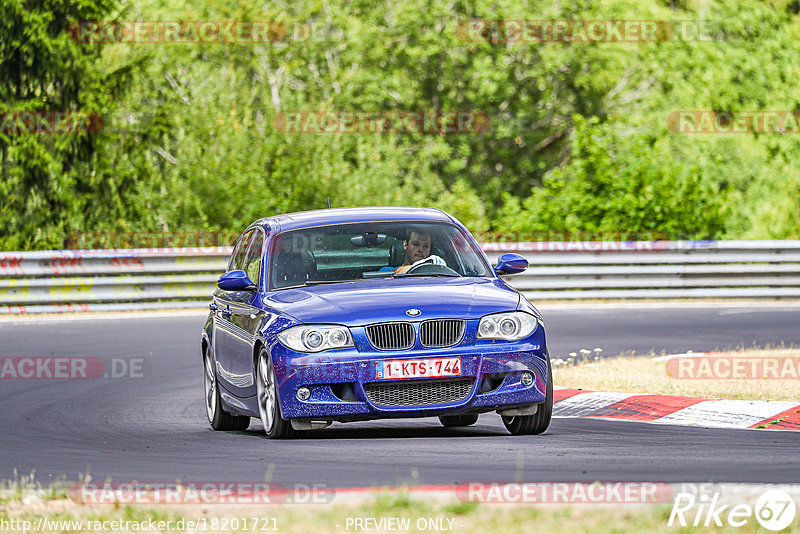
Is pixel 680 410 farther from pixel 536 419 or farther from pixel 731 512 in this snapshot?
pixel 731 512

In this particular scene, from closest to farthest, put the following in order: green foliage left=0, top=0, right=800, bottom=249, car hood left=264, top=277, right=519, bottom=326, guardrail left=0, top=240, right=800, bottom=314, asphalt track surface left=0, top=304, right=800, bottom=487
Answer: asphalt track surface left=0, top=304, right=800, bottom=487 → car hood left=264, top=277, right=519, bottom=326 → guardrail left=0, top=240, right=800, bottom=314 → green foliage left=0, top=0, right=800, bottom=249

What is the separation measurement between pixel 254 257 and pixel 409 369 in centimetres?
229

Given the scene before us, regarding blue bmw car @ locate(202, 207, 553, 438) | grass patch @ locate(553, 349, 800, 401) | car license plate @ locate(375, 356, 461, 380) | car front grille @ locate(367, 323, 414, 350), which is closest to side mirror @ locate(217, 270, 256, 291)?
blue bmw car @ locate(202, 207, 553, 438)

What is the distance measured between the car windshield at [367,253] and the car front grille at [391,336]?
3.54ft

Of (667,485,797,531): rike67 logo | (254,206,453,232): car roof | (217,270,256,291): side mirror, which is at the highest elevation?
(254,206,453,232): car roof

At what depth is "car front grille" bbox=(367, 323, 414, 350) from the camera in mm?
8719

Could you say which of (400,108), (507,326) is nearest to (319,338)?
(507,326)

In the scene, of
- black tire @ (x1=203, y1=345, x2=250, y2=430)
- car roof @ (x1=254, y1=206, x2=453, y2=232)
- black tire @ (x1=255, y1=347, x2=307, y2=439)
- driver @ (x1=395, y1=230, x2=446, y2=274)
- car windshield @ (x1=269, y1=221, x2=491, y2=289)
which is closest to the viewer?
black tire @ (x1=255, y1=347, x2=307, y2=439)

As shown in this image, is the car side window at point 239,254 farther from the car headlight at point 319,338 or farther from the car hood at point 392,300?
the car headlight at point 319,338

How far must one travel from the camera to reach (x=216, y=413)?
35.0 ft

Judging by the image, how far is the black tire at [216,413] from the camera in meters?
10.6

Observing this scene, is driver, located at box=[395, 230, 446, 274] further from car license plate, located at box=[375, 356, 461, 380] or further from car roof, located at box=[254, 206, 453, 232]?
car license plate, located at box=[375, 356, 461, 380]

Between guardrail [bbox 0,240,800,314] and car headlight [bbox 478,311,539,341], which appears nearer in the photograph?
car headlight [bbox 478,311,539,341]

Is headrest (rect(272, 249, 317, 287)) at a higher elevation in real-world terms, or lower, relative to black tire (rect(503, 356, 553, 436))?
higher
